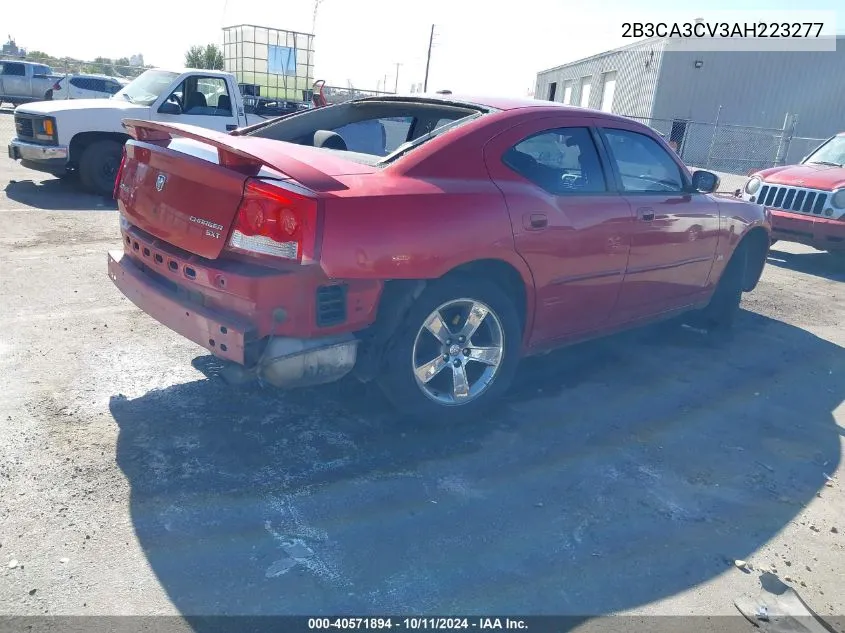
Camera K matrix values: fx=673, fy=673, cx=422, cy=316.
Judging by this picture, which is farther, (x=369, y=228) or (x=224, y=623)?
(x=369, y=228)

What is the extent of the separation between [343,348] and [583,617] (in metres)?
1.51

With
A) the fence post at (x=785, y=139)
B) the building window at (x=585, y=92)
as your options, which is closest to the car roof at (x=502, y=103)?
the fence post at (x=785, y=139)

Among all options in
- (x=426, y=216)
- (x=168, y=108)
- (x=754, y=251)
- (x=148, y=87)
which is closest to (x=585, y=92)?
(x=148, y=87)

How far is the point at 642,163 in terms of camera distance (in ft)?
15.2

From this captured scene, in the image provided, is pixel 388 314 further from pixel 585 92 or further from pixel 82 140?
pixel 585 92

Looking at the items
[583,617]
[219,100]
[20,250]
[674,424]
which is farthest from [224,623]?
[219,100]

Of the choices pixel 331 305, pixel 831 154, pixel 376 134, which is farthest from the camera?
pixel 831 154

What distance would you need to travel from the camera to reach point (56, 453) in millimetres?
3146

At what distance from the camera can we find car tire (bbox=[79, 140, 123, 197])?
959cm

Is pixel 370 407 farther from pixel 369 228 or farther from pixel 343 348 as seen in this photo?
pixel 369 228

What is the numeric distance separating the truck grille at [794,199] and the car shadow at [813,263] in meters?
0.77

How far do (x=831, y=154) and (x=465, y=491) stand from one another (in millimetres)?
9538

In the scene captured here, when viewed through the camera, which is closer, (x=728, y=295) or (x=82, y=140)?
(x=728, y=295)

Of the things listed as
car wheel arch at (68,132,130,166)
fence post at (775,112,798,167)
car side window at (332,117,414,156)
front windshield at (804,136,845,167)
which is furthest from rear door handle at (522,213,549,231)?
fence post at (775,112,798,167)
